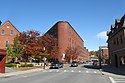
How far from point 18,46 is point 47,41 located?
1825 centimetres

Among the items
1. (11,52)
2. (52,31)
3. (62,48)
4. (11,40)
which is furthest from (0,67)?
(52,31)

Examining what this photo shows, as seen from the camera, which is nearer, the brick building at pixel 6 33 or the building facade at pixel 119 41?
the building facade at pixel 119 41

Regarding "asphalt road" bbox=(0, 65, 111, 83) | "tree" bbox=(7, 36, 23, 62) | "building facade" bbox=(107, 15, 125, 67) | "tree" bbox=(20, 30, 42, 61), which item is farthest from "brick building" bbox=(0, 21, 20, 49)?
"asphalt road" bbox=(0, 65, 111, 83)

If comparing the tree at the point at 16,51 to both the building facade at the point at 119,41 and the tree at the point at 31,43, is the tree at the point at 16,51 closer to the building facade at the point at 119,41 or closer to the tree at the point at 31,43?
the tree at the point at 31,43

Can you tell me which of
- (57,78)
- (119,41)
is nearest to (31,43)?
(119,41)

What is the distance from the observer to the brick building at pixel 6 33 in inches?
2707

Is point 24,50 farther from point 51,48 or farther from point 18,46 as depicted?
point 51,48

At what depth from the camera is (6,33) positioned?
6925 centimetres

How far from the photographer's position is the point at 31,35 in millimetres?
55000

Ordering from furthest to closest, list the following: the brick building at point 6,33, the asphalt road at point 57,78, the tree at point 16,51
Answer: the brick building at point 6,33
the tree at point 16,51
the asphalt road at point 57,78

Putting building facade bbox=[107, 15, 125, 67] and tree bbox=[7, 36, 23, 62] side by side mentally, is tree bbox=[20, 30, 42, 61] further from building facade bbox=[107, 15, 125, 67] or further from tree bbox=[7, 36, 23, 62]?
building facade bbox=[107, 15, 125, 67]

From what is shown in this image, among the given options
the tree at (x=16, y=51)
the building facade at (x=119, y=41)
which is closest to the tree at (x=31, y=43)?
the tree at (x=16, y=51)

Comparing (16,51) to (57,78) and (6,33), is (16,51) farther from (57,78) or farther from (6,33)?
(57,78)

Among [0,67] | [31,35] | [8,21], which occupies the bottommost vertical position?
[0,67]
